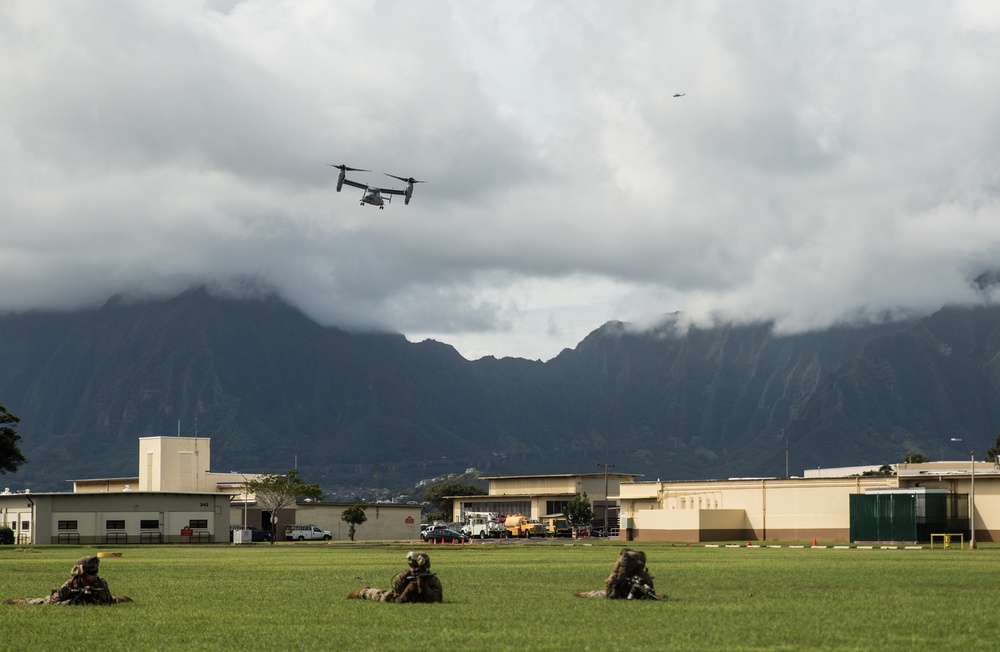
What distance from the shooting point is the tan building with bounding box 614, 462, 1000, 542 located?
298 feet

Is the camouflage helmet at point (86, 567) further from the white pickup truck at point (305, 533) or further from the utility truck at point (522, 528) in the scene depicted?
the utility truck at point (522, 528)

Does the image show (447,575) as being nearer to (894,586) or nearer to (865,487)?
(894,586)

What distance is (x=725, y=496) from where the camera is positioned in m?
108

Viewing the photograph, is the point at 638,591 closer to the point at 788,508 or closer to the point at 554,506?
the point at 788,508

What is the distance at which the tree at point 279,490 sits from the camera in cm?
13138

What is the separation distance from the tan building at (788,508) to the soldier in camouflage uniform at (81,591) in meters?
73.6

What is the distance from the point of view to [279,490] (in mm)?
131250

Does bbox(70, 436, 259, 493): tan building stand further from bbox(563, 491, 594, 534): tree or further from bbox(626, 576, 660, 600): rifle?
bbox(626, 576, 660, 600): rifle

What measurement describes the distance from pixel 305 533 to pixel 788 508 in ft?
163

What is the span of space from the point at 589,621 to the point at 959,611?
6649 millimetres

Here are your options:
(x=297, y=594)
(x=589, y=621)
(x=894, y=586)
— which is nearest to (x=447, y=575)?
(x=297, y=594)

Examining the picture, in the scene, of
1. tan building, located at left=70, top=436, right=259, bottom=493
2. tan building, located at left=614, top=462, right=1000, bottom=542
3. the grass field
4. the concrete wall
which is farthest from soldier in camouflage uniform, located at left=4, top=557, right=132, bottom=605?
tan building, located at left=70, top=436, right=259, bottom=493

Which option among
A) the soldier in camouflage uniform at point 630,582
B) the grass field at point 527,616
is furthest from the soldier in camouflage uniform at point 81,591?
the soldier in camouflage uniform at point 630,582

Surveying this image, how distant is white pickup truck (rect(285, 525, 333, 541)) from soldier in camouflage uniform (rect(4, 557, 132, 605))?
342 feet
